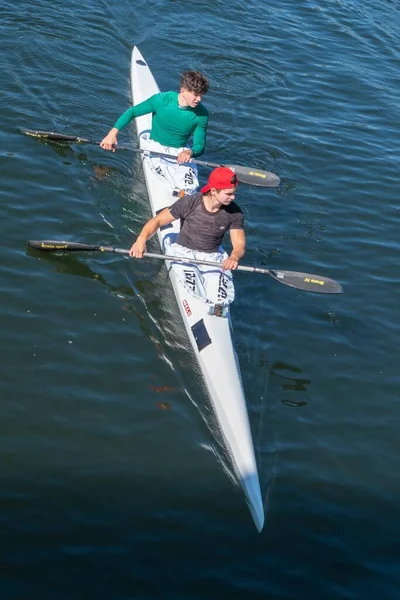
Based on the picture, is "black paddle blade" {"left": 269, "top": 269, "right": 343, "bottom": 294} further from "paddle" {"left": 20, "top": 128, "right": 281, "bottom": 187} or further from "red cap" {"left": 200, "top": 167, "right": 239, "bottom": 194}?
"paddle" {"left": 20, "top": 128, "right": 281, "bottom": 187}

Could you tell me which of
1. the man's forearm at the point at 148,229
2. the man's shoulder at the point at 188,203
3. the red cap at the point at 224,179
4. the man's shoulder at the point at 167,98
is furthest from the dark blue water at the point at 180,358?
the red cap at the point at 224,179

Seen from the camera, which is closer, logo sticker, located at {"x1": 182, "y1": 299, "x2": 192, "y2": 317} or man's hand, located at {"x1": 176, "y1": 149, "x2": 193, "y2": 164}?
logo sticker, located at {"x1": 182, "y1": 299, "x2": 192, "y2": 317}

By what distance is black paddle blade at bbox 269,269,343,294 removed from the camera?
32.3 feet

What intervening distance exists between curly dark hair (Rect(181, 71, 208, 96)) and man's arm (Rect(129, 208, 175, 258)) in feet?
7.31

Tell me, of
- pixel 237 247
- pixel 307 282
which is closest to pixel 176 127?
pixel 237 247

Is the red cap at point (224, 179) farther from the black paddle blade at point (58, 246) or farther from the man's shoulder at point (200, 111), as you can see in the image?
the man's shoulder at point (200, 111)

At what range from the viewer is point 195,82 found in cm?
1094

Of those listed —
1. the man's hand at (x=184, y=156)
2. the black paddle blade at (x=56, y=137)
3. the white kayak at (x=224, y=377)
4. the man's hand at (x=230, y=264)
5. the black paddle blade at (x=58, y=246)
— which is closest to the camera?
the white kayak at (x=224, y=377)

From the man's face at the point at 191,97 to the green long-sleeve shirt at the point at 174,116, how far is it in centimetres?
32

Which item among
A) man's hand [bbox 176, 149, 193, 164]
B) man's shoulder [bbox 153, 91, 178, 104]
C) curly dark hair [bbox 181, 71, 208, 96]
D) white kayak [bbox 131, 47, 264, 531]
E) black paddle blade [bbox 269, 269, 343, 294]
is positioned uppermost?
curly dark hair [bbox 181, 71, 208, 96]

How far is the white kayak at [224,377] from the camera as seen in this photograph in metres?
7.59

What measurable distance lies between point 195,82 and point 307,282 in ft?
10.5

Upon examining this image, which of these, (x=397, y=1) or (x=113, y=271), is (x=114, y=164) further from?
(x=397, y=1)

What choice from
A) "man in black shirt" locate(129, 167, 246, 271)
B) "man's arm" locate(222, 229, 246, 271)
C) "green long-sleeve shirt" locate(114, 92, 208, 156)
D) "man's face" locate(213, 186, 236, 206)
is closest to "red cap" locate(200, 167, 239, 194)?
"man's face" locate(213, 186, 236, 206)
